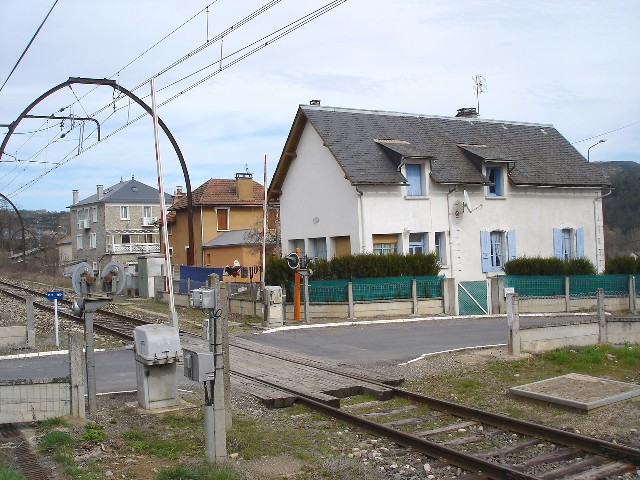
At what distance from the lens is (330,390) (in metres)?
12.0

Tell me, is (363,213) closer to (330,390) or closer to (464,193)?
(464,193)

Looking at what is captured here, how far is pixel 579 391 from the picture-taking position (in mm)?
11500

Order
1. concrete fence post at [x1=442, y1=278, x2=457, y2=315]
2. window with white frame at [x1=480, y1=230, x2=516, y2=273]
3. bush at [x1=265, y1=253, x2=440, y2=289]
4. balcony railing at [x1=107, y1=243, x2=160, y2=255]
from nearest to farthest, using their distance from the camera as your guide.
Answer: bush at [x1=265, y1=253, x2=440, y2=289] → concrete fence post at [x1=442, y1=278, x2=457, y2=315] → window with white frame at [x1=480, y1=230, x2=516, y2=273] → balcony railing at [x1=107, y1=243, x2=160, y2=255]

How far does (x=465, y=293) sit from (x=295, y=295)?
20.9 feet

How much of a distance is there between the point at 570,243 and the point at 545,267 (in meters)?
6.53

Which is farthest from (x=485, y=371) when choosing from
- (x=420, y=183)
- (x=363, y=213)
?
(x=420, y=183)

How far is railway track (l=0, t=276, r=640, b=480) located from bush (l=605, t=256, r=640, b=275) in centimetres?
2051

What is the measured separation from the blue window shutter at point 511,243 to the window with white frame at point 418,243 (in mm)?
4390

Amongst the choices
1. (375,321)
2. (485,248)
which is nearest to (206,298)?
(375,321)

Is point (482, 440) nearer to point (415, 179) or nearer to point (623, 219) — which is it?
point (415, 179)

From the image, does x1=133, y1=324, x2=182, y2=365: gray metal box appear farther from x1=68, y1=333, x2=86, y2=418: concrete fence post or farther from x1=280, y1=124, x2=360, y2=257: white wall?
x1=280, y1=124, x2=360, y2=257: white wall

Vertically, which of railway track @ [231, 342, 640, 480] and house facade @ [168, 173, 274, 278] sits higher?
house facade @ [168, 173, 274, 278]

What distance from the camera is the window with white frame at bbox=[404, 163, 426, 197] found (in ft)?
96.7

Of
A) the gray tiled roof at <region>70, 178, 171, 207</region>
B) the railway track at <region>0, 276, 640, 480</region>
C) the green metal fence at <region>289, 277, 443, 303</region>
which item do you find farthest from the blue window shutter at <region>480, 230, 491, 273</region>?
the gray tiled roof at <region>70, 178, 171, 207</region>
